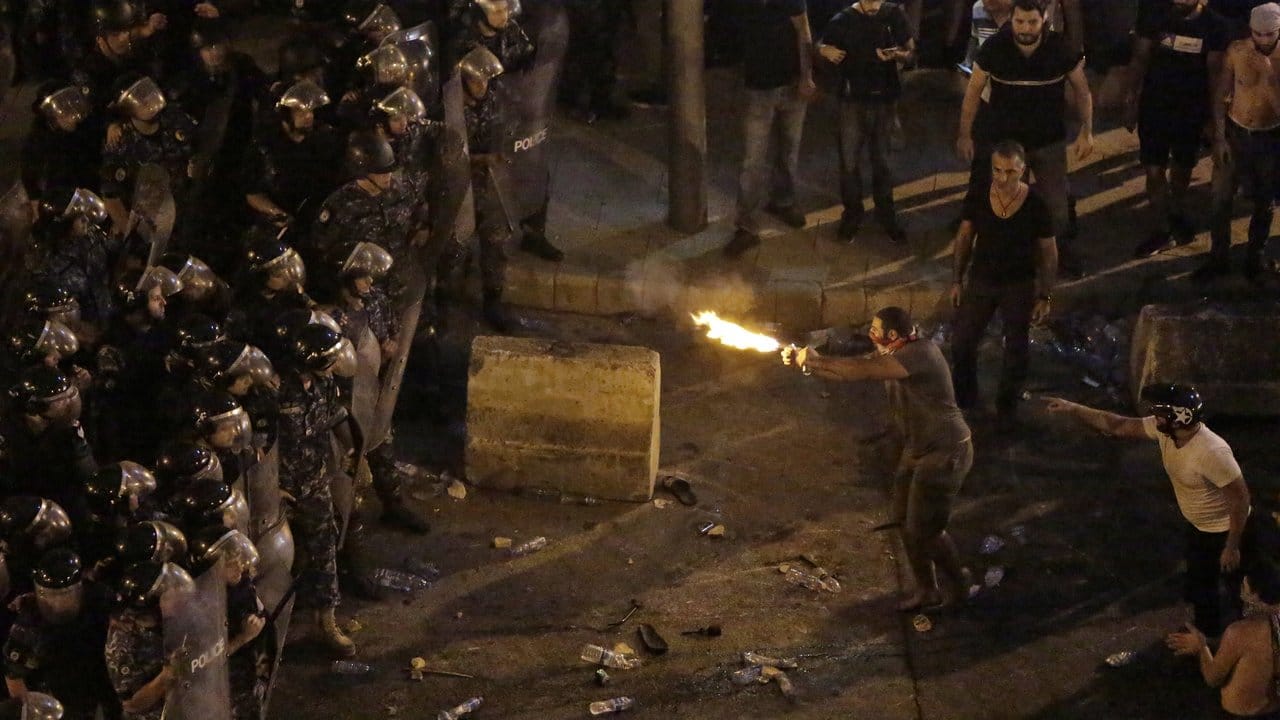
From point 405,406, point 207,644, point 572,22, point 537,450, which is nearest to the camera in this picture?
point 207,644

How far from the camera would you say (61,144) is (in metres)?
10.2

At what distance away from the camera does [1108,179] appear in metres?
13.3

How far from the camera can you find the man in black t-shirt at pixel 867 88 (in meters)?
11.9

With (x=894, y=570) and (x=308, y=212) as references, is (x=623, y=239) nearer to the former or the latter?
(x=308, y=212)

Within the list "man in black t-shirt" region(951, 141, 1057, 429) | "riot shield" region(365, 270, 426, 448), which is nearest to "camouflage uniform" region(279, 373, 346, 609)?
"riot shield" region(365, 270, 426, 448)

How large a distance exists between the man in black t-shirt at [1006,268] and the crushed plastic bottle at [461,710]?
13.4ft

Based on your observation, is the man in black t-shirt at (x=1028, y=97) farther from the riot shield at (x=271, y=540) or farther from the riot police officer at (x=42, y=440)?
the riot police officer at (x=42, y=440)

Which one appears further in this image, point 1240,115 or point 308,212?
point 1240,115

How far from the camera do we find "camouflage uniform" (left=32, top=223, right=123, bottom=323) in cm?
904

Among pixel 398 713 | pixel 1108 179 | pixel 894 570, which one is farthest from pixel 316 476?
pixel 1108 179

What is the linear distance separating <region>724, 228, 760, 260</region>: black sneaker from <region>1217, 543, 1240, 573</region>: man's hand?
5104mm

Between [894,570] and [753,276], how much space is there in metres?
3.47

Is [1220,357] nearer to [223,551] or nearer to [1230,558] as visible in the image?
[1230,558]

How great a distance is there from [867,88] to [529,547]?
14.8ft
